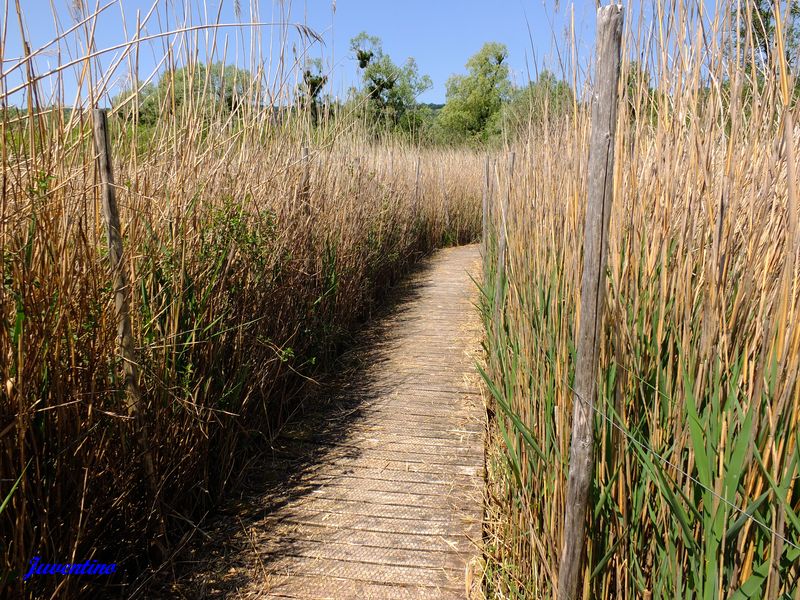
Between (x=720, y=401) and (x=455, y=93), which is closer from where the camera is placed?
(x=720, y=401)

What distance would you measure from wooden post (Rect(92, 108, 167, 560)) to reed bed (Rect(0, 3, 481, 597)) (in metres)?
0.03

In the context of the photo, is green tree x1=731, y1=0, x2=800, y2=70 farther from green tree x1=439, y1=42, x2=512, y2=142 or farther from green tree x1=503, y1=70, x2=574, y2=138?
green tree x1=439, y1=42, x2=512, y2=142

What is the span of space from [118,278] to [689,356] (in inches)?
68.2

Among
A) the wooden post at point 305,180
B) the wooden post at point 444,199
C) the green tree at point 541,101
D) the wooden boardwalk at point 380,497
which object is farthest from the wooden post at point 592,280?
the wooden post at point 444,199

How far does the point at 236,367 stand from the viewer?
2750 mm

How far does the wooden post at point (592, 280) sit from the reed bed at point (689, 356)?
0.06m

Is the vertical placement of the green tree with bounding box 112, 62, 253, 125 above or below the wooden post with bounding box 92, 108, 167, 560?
above

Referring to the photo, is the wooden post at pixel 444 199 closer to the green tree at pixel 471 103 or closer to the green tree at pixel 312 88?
the green tree at pixel 312 88

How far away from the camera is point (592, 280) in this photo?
133 cm

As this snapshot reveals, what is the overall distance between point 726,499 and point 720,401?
194 mm

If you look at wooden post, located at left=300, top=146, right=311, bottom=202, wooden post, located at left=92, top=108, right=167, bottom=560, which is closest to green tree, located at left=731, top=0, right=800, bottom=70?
wooden post, located at left=92, top=108, right=167, bottom=560

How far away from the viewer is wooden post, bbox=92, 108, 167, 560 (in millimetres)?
1845

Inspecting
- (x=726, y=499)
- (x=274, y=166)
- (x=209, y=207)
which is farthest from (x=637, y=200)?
(x=274, y=166)

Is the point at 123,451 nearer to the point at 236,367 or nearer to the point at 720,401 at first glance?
the point at 236,367
